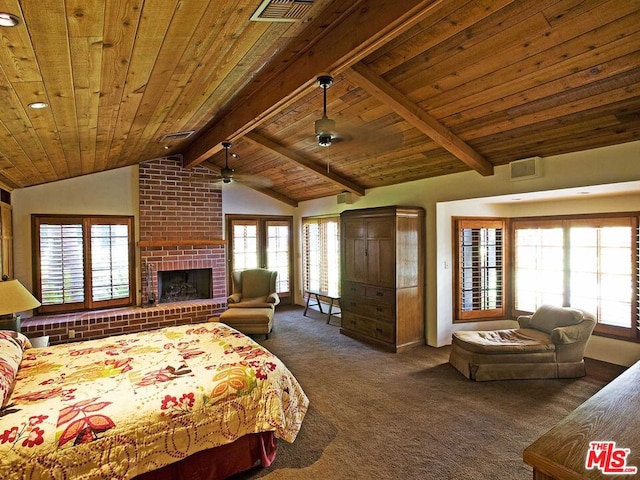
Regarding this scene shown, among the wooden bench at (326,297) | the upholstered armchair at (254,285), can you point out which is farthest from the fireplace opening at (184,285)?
the wooden bench at (326,297)

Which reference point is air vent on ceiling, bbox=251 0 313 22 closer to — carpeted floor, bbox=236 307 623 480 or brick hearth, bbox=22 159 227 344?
carpeted floor, bbox=236 307 623 480

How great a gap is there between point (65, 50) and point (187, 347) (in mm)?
2131

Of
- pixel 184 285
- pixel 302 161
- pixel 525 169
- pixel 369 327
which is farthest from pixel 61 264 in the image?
pixel 525 169

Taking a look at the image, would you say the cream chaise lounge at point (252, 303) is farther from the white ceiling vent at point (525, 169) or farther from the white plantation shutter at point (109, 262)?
the white ceiling vent at point (525, 169)

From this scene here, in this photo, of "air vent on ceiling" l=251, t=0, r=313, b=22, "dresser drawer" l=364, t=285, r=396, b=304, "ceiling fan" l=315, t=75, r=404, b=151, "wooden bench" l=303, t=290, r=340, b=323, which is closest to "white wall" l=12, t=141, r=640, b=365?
"dresser drawer" l=364, t=285, r=396, b=304

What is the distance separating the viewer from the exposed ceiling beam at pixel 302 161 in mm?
4770

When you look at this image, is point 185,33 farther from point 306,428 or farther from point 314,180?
point 314,180

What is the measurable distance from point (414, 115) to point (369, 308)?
2752 millimetres

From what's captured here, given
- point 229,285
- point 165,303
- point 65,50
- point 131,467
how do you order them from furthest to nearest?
point 229,285
point 165,303
point 131,467
point 65,50

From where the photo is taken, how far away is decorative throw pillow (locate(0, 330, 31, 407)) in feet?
6.47

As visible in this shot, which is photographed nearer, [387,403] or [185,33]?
[185,33]

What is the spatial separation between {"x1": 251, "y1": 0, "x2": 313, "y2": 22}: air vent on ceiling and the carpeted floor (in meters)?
2.76

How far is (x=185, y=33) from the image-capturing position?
6.11 feet

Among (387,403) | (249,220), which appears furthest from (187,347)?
(249,220)
